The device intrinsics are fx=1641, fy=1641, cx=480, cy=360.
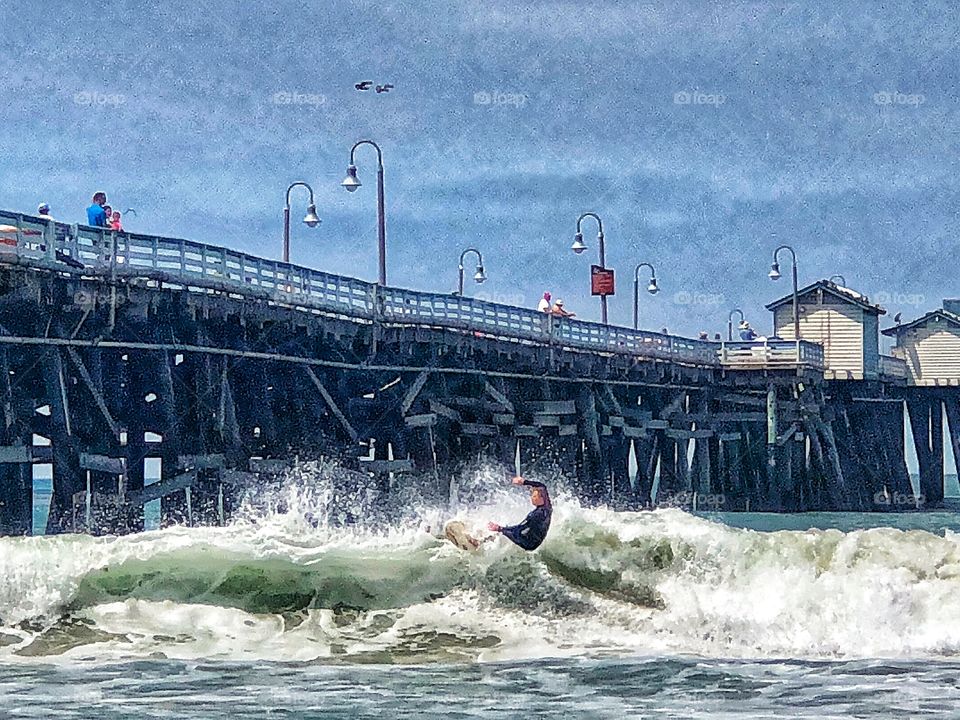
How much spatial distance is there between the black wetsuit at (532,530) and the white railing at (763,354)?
3216 cm

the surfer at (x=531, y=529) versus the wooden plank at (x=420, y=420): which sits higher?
the wooden plank at (x=420, y=420)

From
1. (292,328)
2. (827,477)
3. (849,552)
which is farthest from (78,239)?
(827,477)

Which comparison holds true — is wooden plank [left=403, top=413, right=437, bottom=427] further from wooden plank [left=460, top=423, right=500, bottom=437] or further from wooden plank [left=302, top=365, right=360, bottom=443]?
wooden plank [left=302, top=365, right=360, bottom=443]

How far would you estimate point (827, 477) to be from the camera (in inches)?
2089

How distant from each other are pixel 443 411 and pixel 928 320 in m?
34.7

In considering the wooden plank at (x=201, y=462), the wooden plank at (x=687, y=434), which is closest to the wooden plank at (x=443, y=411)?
the wooden plank at (x=201, y=462)

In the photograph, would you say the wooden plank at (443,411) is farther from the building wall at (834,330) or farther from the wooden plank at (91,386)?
the building wall at (834,330)

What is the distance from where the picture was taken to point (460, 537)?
18922 millimetres

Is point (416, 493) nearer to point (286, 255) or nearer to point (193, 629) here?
point (286, 255)

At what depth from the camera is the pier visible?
24250 millimetres

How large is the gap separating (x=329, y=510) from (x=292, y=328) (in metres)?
3.39

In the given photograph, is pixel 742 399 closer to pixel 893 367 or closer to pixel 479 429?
pixel 893 367

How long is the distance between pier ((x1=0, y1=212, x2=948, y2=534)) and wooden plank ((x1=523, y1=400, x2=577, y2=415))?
53mm

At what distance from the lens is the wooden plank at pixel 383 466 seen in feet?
103
